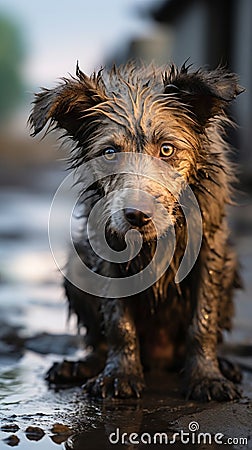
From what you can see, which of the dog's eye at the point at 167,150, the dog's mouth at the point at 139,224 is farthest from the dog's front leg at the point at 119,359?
the dog's eye at the point at 167,150

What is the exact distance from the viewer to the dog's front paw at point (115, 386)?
480 centimetres

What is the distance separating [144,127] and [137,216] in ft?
2.00

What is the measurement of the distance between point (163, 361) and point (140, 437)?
60.4 inches

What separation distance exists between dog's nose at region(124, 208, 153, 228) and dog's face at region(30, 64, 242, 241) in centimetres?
2

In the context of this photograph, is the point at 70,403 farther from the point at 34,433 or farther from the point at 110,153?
the point at 110,153

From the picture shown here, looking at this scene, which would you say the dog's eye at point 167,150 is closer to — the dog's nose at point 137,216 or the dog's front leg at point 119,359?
the dog's nose at point 137,216

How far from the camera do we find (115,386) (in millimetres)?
4820

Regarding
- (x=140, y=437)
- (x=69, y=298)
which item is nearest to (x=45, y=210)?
(x=69, y=298)

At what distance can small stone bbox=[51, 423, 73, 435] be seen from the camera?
409 cm

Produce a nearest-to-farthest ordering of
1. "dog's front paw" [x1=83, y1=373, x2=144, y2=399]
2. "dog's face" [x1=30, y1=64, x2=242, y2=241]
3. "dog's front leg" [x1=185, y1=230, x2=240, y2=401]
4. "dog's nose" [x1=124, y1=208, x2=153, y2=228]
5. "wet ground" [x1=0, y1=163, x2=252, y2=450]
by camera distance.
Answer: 1. "wet ground" [x1=0, y1=163, x2=252, y2=450]
2. "dog's nose" [x1=124, y1=208, x2=153, y2=228]
3. "dog's face" [x1=30, y1=64, x2=242, y2=241]
4. "dog's front paw" [x1=83, y1=373, x2=144, y2=399]
5. "dog's front leg" [x1=185, y1=230, x2=240, y2=401]

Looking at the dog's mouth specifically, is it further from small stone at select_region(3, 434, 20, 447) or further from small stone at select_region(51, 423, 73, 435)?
small stone at select_region(3, 434, 20, 447)

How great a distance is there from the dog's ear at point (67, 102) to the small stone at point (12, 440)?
161 cm

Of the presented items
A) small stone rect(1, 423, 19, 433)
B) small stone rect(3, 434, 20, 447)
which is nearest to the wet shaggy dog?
small stone rect(1, 423, 19, 433)

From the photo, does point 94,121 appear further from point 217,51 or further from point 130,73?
point 217,51
